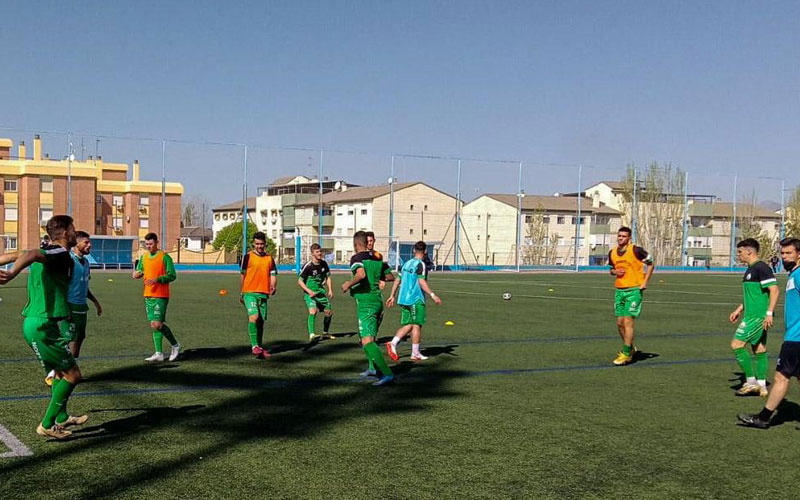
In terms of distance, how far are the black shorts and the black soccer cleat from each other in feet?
1.78

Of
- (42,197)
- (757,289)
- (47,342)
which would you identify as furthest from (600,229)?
(47,342)

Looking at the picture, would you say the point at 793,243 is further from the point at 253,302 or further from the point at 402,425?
the point at 253,302

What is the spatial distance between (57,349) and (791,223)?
82.4m

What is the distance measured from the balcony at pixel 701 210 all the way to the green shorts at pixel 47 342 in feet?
279

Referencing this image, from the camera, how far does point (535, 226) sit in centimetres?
7606

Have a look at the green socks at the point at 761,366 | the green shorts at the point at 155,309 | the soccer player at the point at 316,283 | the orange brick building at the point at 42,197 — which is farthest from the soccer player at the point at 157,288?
the orange brick building at the point at 42,197

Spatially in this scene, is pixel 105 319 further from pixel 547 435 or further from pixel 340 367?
pixel 547 435

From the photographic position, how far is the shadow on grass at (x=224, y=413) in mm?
5520

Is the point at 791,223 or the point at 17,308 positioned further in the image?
the point at 791,223

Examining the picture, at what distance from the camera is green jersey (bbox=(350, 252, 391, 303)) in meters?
9.01

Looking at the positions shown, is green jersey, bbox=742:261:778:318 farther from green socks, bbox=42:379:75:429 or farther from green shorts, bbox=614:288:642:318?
green socks, bbox=42:379:75:429

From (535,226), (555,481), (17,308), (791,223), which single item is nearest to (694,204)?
(791,223)

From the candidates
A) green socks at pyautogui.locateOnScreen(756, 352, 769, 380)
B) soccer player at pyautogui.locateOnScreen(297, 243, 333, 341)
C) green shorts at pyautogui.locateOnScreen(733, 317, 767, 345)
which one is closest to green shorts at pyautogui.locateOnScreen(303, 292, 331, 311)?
soccer player at pyautogui.locateOnScreen(297, 243, 333, 341)

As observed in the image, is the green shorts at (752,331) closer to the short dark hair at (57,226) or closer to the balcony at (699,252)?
the short dark hair at (57,226)
